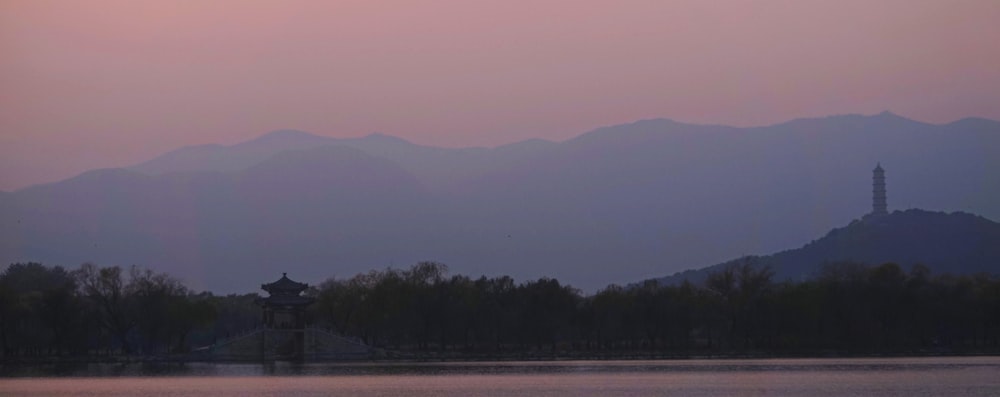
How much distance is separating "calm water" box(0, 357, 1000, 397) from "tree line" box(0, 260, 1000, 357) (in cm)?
1363

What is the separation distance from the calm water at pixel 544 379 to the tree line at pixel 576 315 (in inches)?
537

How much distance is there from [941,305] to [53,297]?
6357 cm

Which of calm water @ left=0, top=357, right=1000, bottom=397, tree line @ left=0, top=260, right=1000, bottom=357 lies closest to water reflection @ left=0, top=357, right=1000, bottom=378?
calm water @ left=0, top=357, right=1000, bottom=397

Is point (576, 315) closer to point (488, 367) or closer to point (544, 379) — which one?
point (488, 367)

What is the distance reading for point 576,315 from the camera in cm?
12344

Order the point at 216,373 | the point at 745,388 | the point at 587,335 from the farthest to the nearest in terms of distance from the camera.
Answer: the point at 587,335
the point at 216,373
the point at 745,388

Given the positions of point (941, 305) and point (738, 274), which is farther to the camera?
point (738, 274)

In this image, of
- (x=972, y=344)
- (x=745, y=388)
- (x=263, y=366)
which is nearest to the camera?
(x=745, y=388)

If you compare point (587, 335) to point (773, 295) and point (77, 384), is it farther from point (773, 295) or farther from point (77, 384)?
point (77, 384)

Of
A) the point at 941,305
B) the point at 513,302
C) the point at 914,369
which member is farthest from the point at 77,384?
the point at 941,305

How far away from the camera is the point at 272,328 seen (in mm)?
116312

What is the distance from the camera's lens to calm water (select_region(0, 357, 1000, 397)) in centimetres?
6556

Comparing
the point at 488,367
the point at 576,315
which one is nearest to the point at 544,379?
the point at 488,367

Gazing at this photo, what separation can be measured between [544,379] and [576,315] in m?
45.8
